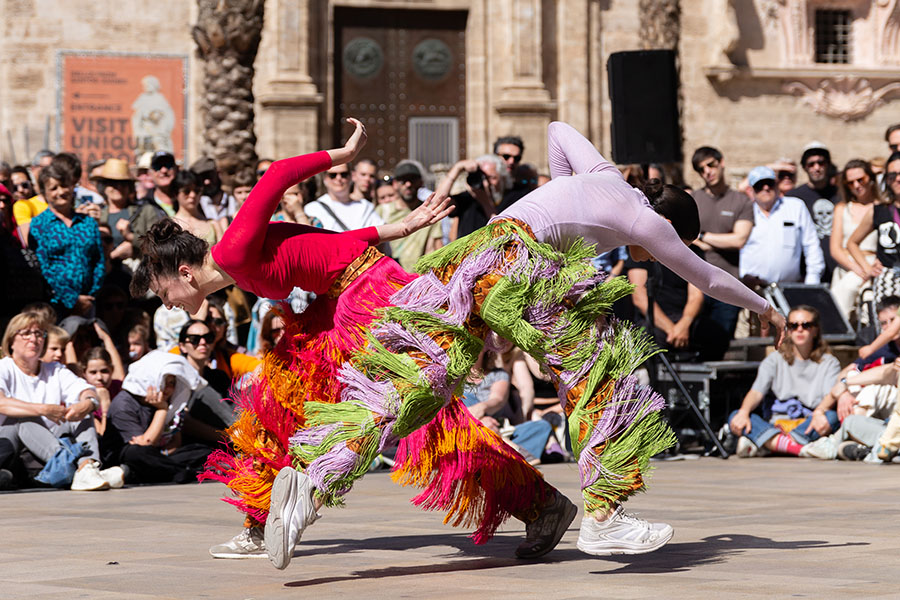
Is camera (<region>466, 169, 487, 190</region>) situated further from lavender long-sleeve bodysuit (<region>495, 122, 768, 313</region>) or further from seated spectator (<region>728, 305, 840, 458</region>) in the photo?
lavender long-sleeve bodysuit (<region>495, 122, 768, 313</region>)

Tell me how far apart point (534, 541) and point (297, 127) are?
19.3 m

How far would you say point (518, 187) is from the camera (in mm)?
11727

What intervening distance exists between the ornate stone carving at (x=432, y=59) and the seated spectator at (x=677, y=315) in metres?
15.5

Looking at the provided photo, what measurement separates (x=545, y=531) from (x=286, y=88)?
64.1ft

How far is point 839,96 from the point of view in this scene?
2789cm

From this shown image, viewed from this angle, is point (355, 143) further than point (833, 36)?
No

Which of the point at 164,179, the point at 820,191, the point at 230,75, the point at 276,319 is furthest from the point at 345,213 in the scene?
the point at 230,75

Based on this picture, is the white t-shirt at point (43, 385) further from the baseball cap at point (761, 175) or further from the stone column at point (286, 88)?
the stone column at point (286, 88)

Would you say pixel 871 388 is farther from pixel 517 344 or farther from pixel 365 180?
pixel 517 344

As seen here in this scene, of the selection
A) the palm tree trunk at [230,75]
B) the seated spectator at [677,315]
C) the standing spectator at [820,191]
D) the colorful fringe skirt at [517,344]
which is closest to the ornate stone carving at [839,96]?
the palm tree trunk at [230,75]

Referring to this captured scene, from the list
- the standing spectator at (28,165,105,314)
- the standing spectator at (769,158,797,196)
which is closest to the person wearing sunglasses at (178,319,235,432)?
the standing spectator at (28,165,105,314)

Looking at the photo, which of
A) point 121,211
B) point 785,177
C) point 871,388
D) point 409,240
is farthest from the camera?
point 785,177

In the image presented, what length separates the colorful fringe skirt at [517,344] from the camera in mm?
5059

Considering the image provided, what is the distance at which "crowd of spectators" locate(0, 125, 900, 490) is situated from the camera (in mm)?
9438
